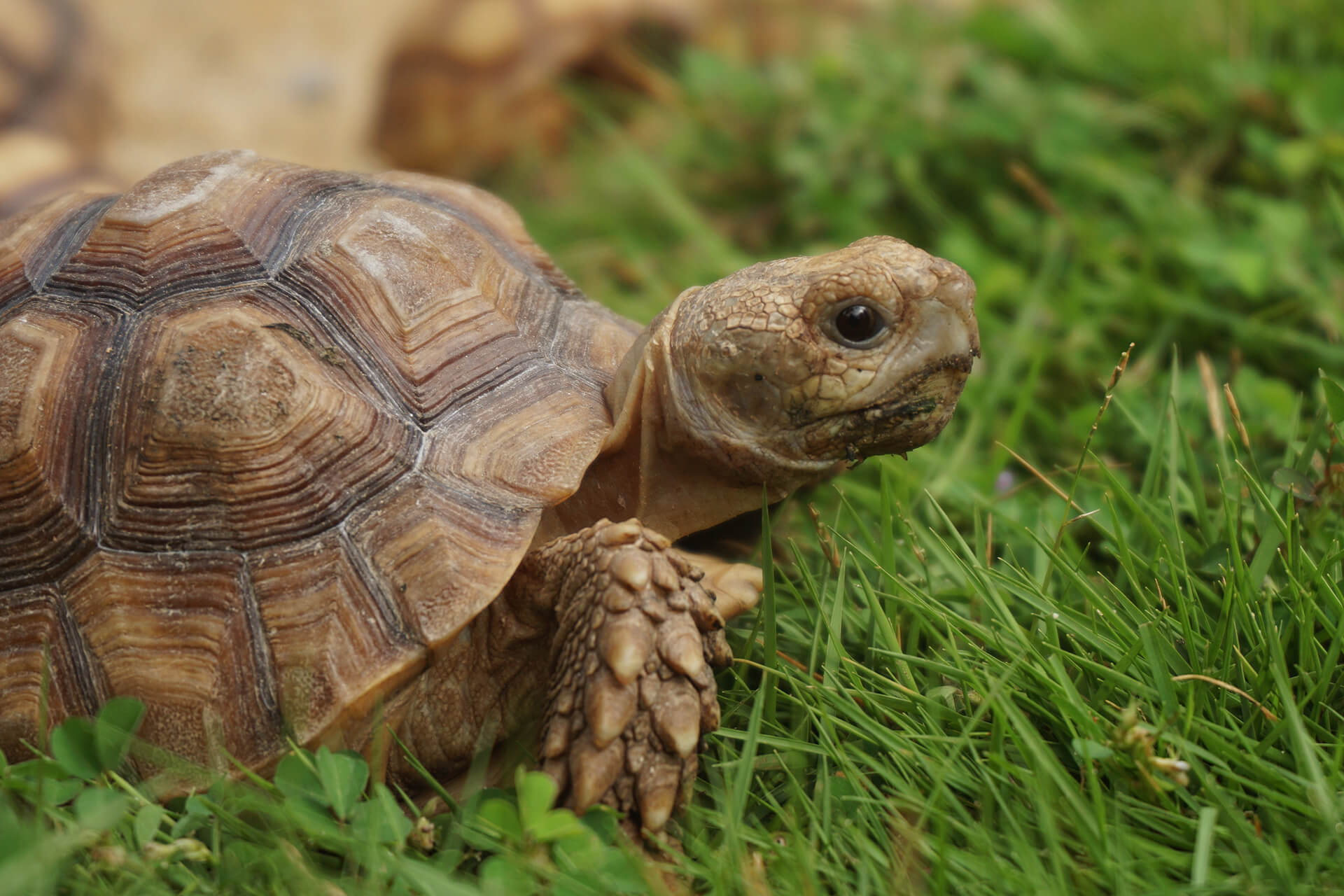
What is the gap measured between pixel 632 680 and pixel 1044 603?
75 cm

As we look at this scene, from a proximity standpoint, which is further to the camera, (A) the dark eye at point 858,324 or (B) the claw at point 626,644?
(A) the dark eye at point 858,324

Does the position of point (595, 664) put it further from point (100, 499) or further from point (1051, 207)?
point (1051, 207)

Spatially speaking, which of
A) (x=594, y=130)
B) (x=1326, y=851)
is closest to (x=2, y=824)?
(x=1326, y=851)

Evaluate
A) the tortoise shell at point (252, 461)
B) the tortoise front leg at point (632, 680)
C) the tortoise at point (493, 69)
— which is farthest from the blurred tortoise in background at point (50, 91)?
the tortoise front leg at point (632, 680)

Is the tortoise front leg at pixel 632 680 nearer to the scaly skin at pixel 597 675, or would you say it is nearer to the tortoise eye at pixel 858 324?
the scaly skin at pixel 597 675

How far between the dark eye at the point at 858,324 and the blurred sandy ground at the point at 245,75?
13.0 ft

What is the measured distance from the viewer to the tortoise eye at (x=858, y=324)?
1.79 m

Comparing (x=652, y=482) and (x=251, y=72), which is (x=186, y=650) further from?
(x=251, y=72)

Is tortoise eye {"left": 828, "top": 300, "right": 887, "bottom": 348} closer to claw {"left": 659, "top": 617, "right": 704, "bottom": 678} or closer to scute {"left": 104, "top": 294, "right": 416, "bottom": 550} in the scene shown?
claw {"left": 659, "top": 617, "right": 704, "bottom": 678}

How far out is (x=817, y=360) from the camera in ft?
5.91

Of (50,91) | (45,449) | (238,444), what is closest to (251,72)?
(50,91)

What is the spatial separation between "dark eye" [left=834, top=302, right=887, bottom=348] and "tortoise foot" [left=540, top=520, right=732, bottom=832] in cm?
47

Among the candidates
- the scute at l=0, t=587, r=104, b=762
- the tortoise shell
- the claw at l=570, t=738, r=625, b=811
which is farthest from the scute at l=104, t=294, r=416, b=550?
the claw at l=570, t=738, r=625, b=811

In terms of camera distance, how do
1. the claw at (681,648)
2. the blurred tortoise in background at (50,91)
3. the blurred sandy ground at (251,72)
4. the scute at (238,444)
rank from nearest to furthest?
the claw at (681,648) → the scute at (238,444) → the blurred tortoise in background at (50,91) → the blurred sandy ground at (251,72)
